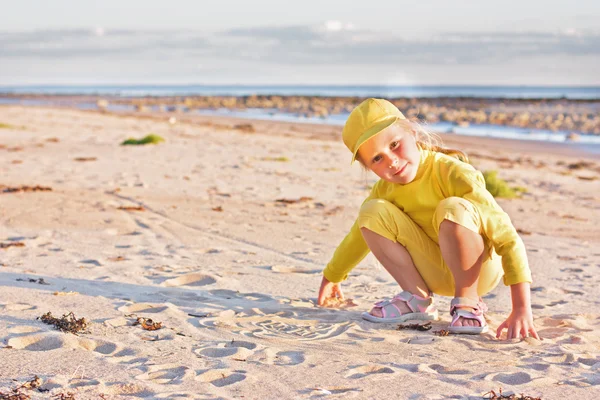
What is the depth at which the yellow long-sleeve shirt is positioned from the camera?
11.4ft

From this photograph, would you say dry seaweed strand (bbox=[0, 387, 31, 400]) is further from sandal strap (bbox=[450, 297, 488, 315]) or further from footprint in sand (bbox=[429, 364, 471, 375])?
sandal strap (bbox=[450, 297, 488, 315])

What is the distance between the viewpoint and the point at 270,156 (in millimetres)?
11664

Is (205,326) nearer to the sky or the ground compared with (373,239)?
nearer to the ground

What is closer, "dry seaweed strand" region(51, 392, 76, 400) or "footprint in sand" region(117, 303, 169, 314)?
"dry seaweed strand" region(51, 392, 76, 400)

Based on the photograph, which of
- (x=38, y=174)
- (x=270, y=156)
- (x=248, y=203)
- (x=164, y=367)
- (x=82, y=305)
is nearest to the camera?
(x=164, y=367)

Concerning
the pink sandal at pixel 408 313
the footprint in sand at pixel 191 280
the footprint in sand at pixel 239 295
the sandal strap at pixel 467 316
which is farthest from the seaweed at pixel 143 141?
the sandal strap at pixel 467 316

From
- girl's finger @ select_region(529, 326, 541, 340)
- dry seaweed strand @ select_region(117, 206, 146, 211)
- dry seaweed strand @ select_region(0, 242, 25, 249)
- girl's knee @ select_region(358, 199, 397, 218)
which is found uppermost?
girl's knee @ select_region(358, 199, 397, 218)

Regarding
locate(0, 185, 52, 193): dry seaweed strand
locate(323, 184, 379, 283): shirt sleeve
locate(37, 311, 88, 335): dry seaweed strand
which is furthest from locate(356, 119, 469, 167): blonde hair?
locate(0, 185, 52, 193): dry seaweed strand

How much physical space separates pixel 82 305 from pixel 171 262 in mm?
1207

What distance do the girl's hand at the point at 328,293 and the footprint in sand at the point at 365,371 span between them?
1059 millimetres

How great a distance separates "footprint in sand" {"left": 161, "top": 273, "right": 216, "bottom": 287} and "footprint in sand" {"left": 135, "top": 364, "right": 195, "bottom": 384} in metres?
1.47

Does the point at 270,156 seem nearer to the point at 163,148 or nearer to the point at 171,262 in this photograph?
the point at 163,148

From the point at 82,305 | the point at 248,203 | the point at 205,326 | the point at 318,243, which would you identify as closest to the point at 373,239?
the point at 205,326

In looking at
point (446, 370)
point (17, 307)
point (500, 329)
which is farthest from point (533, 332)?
point (17, 307)
